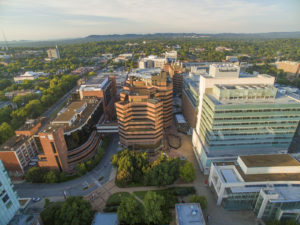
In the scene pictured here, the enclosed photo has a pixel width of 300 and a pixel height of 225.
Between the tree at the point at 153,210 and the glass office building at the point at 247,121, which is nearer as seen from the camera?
the tree at the point at 153,210

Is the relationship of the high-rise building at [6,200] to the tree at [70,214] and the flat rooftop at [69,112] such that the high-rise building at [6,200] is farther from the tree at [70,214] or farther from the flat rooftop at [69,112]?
the flat rooftop at [69,112]

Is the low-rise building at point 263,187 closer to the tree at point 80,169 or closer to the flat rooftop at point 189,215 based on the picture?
the flat rooftop at point 189,215

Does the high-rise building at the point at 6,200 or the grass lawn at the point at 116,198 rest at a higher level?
the high-rise building at the point at 6,200

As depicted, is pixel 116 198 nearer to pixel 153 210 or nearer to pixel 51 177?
pixel 153 210

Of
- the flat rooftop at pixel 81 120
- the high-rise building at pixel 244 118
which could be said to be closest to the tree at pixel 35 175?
the flat rooftop at pixel 81 120

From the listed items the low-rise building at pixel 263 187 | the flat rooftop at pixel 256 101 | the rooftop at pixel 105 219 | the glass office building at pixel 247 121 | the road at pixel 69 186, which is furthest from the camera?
the road at pixel 69 186

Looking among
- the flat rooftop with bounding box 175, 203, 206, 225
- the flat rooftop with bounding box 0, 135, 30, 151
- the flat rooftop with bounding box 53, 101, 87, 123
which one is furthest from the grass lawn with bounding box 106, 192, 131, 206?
the flat rooftop with bounding box 0, 135, 30, 151

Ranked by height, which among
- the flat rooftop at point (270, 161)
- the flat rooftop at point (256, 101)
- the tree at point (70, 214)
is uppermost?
the flat rooftop at point (256, 101)

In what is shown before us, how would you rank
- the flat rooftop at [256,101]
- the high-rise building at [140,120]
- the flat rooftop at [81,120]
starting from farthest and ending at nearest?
1. the high-rise building at [140,120]
2. the flat rooftop at [81,120]
3. the flat rooftop at [256,101]
